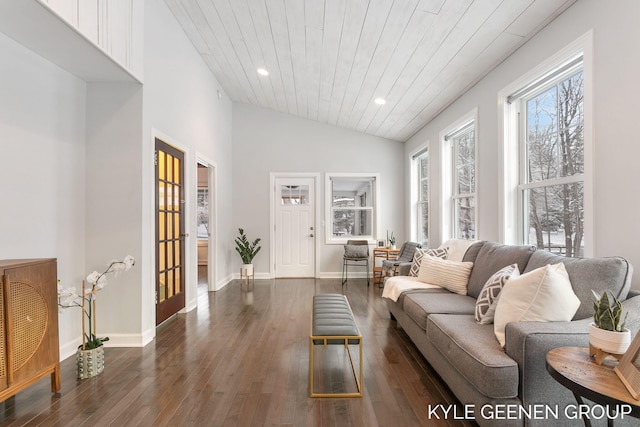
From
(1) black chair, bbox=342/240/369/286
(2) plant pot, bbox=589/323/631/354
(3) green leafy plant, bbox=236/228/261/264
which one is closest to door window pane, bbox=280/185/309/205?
(3) green leafy plant, bbox=236/228/261/264

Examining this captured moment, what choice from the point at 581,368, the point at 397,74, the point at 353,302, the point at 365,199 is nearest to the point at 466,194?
the point at 397,74

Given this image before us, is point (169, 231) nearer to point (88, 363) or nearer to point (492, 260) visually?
point (88, 363)

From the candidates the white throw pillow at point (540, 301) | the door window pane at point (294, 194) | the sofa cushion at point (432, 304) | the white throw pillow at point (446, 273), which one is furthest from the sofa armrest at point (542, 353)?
the door window pane at point (294, 194)

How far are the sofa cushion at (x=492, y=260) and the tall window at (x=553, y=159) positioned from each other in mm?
321

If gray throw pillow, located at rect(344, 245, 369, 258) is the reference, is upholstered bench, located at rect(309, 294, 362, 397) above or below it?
below

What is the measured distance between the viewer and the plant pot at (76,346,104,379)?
245 cm

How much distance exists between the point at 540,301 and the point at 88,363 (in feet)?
9.83

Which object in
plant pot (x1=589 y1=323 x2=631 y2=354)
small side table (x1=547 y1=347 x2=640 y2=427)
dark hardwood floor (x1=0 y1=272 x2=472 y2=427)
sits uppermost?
plant pot (x1=589 y1=323 x2=631 y2=354)

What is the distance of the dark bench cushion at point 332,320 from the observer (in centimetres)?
225

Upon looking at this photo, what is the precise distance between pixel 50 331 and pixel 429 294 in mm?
2884

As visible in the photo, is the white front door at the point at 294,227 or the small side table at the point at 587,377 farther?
the white front door at the point at 294,227

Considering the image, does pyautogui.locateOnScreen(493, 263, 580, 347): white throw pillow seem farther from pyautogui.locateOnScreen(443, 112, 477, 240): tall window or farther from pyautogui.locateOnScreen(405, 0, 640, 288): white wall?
pyautogui.locateOnScreen(443, 112, 477, 240): tall window

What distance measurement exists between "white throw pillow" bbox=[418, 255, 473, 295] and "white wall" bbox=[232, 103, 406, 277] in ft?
9.76

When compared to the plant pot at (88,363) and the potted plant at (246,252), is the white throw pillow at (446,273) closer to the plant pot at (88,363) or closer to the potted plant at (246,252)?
the plant pot at (88,363)
